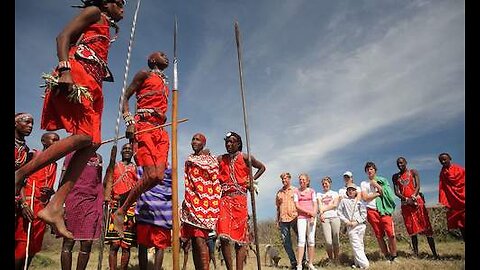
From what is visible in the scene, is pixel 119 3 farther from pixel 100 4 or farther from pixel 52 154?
pixel 52 154

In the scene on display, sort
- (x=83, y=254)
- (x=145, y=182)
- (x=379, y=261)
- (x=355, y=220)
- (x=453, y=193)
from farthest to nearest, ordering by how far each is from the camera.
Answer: (x=379, y=261) < (x=453, y=193) < (x=355, y=220) < (x=83, y=254) < (x=145, y=182)

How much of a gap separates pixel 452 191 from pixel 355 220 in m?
2.46

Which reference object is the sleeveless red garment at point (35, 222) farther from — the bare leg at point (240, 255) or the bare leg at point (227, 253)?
the bare leg at point (240, 255)

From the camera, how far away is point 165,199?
619cm

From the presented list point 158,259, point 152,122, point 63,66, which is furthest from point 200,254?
point 63,66

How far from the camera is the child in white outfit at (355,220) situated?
27.9 feet

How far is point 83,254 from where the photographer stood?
5543mm

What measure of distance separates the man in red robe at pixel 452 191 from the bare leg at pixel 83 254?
7.97m

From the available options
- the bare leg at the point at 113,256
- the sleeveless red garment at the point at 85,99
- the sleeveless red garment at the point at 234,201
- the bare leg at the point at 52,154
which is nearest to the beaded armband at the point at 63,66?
the sleeveless red garment at the point at 85,99

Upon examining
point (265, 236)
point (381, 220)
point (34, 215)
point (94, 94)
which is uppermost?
point (94, 94)
